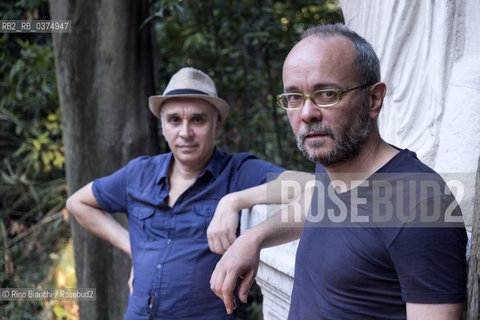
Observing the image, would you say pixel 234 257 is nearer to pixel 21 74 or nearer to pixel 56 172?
pixel 21 74

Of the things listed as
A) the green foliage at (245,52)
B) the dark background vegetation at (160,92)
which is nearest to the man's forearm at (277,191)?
the dark background vegetation at (160,92)

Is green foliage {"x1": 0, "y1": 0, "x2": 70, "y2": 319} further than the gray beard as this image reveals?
Yes

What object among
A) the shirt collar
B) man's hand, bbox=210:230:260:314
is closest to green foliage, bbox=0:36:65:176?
the shirt collar

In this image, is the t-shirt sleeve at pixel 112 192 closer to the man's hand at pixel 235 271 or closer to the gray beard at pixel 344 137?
the man's hand at pixel 235 271

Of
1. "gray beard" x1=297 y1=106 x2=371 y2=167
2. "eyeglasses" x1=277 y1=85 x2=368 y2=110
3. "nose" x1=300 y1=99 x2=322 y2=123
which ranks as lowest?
"gray beard" x1=297 y1=106 x2=371 y2=167

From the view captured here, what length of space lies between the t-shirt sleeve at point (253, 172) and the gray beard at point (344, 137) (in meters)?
0.95

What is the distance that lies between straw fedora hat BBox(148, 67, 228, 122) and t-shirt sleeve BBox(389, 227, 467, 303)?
149cm

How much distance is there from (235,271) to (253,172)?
0.94 metres

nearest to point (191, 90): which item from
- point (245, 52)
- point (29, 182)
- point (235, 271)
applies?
point (235, 271)

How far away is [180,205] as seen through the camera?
7.55ft

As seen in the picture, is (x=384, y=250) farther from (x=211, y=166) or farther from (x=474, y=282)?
(x=211, y=166)

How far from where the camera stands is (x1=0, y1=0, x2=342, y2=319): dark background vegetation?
4.24 meters

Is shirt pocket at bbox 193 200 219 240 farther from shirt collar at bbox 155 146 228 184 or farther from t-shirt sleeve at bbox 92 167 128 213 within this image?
t-shirt sleeve at bbox 92 167 128 213

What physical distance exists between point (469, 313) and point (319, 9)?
4013 mm
